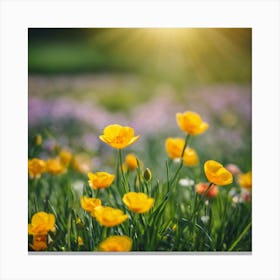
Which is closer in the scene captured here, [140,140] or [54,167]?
[54,167]

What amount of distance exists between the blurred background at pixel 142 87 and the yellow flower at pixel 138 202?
2.04ft

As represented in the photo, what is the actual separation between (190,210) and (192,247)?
5.4 inches

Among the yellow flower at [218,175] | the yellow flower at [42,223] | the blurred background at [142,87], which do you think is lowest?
the yellow flower at [42,223]

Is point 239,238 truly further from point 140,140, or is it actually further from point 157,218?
point 140,140

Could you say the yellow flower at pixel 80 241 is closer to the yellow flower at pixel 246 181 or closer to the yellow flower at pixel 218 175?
the yellow flower at pixel 218 175

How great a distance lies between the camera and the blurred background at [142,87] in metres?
2.30

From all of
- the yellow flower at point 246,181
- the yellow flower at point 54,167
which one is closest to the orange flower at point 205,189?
the yellow flower at point 246,181

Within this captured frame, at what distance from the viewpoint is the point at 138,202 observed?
1713mm

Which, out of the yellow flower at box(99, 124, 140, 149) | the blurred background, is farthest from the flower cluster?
the blurred background

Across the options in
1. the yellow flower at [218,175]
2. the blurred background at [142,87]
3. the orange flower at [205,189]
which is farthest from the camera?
the blurred background at [142,87]

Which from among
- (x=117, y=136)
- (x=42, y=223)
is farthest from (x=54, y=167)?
(x=117, y=136)
